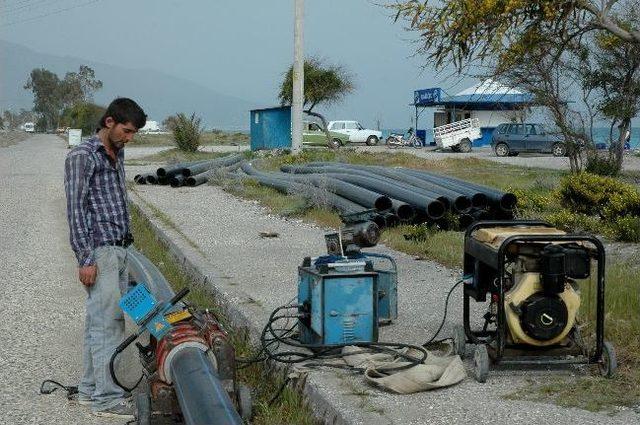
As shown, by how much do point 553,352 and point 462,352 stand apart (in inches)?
25.6

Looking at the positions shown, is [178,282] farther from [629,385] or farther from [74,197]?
[629,385]

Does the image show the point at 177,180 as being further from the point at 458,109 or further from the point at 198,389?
the point at 458,109

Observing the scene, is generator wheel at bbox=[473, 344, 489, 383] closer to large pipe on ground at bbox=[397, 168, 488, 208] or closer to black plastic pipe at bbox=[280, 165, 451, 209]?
black plastic pipe at bbox=[280, 165, 451, 209]

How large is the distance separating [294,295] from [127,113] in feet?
11.1

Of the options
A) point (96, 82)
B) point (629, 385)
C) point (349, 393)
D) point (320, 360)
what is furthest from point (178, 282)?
point (96, 82)

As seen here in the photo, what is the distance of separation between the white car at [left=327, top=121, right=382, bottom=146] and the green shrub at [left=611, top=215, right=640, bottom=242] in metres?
47.1

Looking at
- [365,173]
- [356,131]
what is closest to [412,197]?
[365,173]

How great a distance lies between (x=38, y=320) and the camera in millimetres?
8406

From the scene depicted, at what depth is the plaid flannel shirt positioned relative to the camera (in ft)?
18.6

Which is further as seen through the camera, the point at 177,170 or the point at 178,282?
the point at 177,170

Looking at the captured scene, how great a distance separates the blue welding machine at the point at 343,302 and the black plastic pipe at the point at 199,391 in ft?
3.71

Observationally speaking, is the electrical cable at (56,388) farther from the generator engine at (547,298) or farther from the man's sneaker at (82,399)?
the generator engine at (547,298)

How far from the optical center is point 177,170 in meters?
22.7

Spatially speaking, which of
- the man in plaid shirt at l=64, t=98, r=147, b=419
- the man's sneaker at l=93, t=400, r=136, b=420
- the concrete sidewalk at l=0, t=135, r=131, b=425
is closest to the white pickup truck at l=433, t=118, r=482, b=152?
the concrete sidewalk at l=0, t=135, r=131, b=425
